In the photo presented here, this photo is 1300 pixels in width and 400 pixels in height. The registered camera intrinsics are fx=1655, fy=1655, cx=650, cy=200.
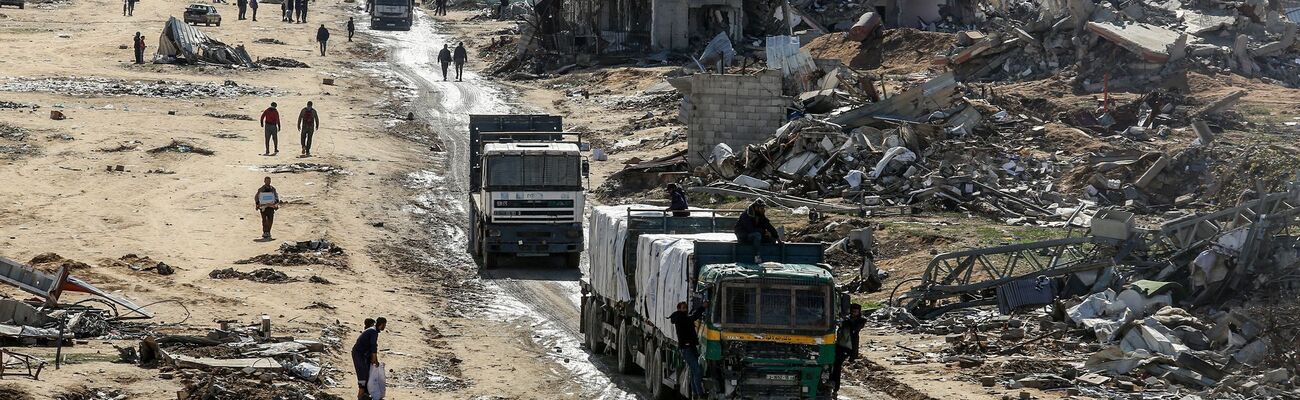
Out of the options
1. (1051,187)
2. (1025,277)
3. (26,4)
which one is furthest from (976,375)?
(26,4)

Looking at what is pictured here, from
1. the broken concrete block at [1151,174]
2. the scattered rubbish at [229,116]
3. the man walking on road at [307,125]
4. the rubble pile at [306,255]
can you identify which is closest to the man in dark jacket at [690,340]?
the rubble pile at [306,255]

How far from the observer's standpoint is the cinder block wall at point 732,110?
141 feet

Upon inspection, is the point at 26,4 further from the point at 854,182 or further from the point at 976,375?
the point at 976,375

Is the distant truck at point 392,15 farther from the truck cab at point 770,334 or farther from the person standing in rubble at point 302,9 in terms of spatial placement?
the truck cab at point 770,334

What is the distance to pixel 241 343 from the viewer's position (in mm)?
22109

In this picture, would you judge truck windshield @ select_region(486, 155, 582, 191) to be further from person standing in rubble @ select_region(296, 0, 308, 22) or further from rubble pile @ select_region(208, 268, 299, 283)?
person standing in rubble @ select_region(296, 0, 308, 22)

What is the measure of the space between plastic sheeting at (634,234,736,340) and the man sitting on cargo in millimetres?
541

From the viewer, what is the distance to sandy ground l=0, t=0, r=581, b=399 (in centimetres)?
2395

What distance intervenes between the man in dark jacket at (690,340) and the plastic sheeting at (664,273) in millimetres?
571

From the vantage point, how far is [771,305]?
60.6 feet

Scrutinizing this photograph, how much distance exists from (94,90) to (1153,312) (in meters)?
45.8

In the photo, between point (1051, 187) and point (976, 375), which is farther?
point (1051, 187)

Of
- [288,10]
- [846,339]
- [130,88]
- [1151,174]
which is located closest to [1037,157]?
[1151,174]

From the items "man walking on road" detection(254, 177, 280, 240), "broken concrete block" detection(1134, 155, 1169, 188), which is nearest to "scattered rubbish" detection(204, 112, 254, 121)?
"man walking on road" detection(254, 177, 280, 240)
